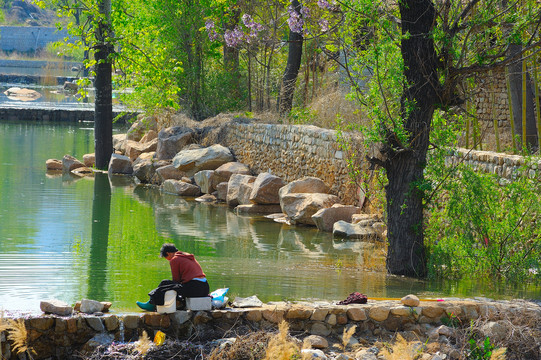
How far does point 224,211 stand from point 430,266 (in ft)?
21.2

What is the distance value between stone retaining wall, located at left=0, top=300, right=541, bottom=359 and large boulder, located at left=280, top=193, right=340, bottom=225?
18.9ft

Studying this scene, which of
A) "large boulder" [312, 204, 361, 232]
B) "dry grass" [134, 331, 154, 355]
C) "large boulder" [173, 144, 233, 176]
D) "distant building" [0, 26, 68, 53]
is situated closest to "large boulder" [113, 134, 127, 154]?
"large boulder" [173, 144, 233, 176]

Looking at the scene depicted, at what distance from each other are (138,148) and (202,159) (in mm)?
4073

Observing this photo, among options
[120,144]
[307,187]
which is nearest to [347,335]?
[307,187]

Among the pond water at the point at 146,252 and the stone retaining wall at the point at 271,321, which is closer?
the stone retaining wall at the point at 271,321

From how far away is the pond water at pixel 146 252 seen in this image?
7.98m

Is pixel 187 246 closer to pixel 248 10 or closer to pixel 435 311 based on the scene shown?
pixel 435 311

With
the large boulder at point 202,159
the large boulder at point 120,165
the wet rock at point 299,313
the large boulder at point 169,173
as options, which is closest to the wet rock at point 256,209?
the large boulder at point 202,159

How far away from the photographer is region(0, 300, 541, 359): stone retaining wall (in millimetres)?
6199

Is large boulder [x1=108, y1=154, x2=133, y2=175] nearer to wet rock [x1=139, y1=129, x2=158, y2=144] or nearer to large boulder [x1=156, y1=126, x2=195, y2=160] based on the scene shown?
large boulder [x1=156, y1=126, x2=195, y2=160]

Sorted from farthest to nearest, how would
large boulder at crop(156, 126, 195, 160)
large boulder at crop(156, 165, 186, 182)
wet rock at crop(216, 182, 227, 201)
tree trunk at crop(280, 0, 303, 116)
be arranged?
large boulder at crop(156, 126, 195, 160), tree trunk at crop(280, 0, 303, 116), large boulder at crop(156, 165, 186, 182), wet rock at crop(216, 182, 227, 201)

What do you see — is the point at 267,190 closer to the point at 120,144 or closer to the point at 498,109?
the point at 498,109

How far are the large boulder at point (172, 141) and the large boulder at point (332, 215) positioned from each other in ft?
22.5

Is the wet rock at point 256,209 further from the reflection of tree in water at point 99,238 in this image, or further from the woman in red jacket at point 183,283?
the woman in red jacket at point 183,283
